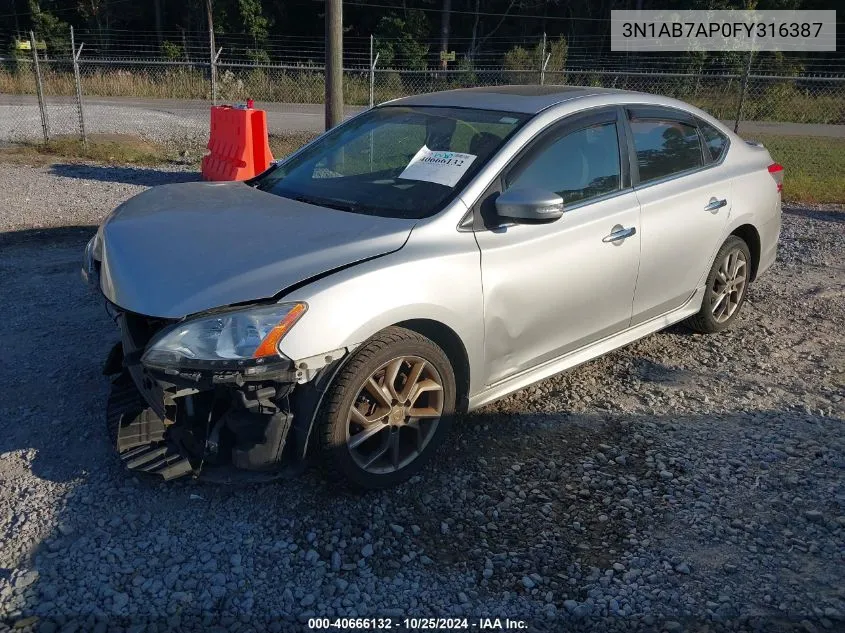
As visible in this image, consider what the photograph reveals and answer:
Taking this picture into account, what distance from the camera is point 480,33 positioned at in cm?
4472

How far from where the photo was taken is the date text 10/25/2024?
8.90ft

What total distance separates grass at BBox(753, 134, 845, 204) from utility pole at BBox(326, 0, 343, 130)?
681 cm

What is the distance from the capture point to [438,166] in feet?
12.9

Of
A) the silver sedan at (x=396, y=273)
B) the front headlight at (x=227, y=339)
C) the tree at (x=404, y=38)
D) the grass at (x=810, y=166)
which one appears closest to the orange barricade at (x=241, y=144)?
the silver sedan at (x=396, y=273)

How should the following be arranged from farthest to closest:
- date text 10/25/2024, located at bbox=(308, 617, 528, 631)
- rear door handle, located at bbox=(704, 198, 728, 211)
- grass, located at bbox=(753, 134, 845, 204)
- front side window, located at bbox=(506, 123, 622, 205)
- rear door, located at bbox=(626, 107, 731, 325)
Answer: grass, located at bbox=(753, 134, 845, 204) → rear door handle, located at bbox=(704, 198, 728, 211) → rear door, located at bbox=(626, 107, 731, 325) → front side window, located at bbox=(506, 123, 622, 205) → date text 10/25/2024, located at bbox=(308, 617, 528, 631)

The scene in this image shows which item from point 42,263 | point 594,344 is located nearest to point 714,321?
point 594,344

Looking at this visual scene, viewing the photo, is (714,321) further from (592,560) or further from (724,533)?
(592,560)

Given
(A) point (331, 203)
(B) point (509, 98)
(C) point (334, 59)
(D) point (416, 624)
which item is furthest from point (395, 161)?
(C) point (334, 59)

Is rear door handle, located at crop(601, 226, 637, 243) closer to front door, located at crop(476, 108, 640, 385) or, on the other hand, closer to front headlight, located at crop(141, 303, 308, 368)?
front door, located at crop(476, 108, 640, 385)

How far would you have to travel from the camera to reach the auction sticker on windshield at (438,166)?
3809 millimetres

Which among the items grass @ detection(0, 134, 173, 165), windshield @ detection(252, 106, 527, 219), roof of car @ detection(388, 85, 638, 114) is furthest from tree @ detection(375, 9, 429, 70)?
windshield @ detection(252, 106, 527, 219)

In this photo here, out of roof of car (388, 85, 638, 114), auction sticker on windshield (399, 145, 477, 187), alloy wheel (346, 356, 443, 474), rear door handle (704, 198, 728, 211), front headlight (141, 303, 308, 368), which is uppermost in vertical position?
roof of car (388, 85, 638, 114)

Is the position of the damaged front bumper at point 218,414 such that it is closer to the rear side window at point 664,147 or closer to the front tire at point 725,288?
the rear side window at point 664,147

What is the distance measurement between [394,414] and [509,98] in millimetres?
2081
